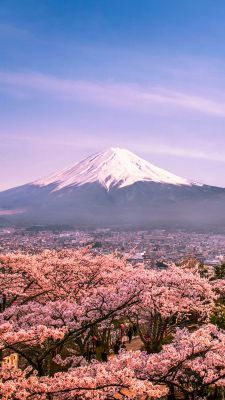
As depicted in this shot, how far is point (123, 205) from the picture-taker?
154375 millimetres

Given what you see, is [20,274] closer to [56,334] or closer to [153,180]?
[56,334]

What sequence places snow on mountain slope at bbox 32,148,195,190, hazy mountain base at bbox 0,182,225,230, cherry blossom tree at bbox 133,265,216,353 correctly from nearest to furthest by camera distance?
cherry blossom tree at bbox 133,265,216,353 → hazy mountain base at bbox 0,182,225,230 → snow on mountain slope at bbox 32,148,195,190

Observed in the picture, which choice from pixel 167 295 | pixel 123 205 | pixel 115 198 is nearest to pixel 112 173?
pixel 115 198

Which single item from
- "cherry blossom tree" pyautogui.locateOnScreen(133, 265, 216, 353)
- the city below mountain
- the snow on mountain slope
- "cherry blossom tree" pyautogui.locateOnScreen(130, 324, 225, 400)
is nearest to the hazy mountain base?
the city below mountain

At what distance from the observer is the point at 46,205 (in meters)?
151

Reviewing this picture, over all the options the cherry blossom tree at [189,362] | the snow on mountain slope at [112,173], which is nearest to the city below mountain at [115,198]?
the snow on mountain slope at [112,173]

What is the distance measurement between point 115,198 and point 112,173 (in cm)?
2392

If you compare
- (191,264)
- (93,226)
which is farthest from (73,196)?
(191,264)

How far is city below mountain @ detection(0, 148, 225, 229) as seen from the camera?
129375mm

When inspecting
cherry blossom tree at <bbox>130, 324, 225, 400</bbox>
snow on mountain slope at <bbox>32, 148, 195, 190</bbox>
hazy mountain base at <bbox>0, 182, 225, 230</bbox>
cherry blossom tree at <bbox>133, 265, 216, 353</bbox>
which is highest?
snow on mountain slope at <bbox>32, 148, 195, 190</bbox>

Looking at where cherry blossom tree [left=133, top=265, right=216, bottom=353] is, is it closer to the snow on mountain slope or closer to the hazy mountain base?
the hazy mountain base

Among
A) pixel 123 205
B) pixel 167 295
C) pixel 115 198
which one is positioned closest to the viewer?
pixel 167 295

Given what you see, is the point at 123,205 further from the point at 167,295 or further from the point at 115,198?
the point at 167,295

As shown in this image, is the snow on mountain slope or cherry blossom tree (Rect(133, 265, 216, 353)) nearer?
cherry blossom tree (Rect(133, 265, 216, 353))
